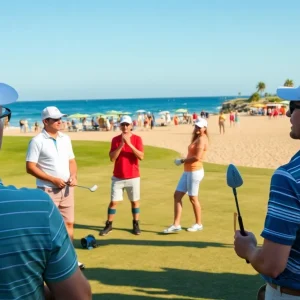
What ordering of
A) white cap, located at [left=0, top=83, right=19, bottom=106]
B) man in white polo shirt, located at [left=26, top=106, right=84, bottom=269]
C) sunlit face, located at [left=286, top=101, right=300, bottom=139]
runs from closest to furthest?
1. white cap, located at [left=0, top=83, right=19, bottom=106]
2. sunlit face, located at [left=286, top=101, right=300, bottom=139]
3. man in white polo shirt, located at [left=26, top=106, right=84, bottom=269]

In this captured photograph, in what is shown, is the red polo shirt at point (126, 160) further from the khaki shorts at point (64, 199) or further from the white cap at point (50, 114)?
the white cap at point (50, 114)

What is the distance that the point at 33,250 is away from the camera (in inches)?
74.7

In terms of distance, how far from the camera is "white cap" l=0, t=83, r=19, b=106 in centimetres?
208

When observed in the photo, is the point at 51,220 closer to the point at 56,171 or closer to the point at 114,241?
the point at 56,171

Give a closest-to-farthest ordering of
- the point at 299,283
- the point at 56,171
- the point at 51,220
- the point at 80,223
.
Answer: the point at 51,220, the point at 299,283, the point at 56,171, the point at 80,223

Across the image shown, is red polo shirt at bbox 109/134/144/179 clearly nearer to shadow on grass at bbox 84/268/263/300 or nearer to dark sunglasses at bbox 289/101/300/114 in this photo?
shadow on grass at bbox 84/268/263/300

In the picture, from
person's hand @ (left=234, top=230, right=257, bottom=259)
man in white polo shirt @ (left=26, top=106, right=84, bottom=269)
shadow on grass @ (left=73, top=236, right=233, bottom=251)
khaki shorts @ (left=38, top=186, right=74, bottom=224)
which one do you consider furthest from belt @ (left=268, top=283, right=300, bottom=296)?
shadow on grass @ (left=73, top=236, right=233, bottom=251)

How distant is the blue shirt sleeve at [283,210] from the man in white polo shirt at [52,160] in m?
4.69

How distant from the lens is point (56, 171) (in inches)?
268

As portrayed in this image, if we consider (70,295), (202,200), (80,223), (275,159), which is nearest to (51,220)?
(70,295)

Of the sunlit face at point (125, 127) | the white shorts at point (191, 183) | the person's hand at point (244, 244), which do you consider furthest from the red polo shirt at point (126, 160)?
the person's hand at point (244, 244)

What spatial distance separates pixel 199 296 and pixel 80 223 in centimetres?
441

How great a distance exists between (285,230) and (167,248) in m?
5.52

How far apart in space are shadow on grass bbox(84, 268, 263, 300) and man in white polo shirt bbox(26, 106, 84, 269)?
621mm
